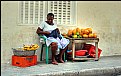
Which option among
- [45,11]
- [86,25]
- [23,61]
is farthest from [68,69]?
[86,25]

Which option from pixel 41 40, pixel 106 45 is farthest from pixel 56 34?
pixel 106 45

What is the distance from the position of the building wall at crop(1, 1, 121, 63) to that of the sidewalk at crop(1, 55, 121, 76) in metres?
0.77

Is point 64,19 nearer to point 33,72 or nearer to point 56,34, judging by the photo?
point 56,34

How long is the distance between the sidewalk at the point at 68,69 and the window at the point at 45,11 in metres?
1.35

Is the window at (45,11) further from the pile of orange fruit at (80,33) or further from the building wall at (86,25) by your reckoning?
the pile of orange fruit at (80,33)

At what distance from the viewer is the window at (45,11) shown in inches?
297

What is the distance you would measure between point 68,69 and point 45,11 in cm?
217

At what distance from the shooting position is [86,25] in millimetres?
8289

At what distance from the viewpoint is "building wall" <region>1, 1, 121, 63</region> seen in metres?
7.24

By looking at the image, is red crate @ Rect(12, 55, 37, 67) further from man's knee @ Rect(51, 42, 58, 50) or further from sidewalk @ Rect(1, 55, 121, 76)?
man's knee @ Rect(51, 42, 58, 50)

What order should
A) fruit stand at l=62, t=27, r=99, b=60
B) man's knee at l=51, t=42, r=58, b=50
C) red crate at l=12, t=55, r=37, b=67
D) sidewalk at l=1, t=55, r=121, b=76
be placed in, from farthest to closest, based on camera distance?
fruit stand at l=62, t=27, r=99, b=60 → man's knee at l=51, t=42, r=58, b=50 → red crate at l=12, t=55, r=37, b=67 → sidewalk at l=1, t=55, r=121, b=76

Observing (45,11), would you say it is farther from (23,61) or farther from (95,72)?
(95,72)

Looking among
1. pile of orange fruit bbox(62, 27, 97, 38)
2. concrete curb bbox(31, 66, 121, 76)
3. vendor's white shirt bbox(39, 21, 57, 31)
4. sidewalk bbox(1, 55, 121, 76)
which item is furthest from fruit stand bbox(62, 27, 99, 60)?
concrete curb bbox(31, 66, 121, 76)

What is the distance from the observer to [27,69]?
6453 millimetres
